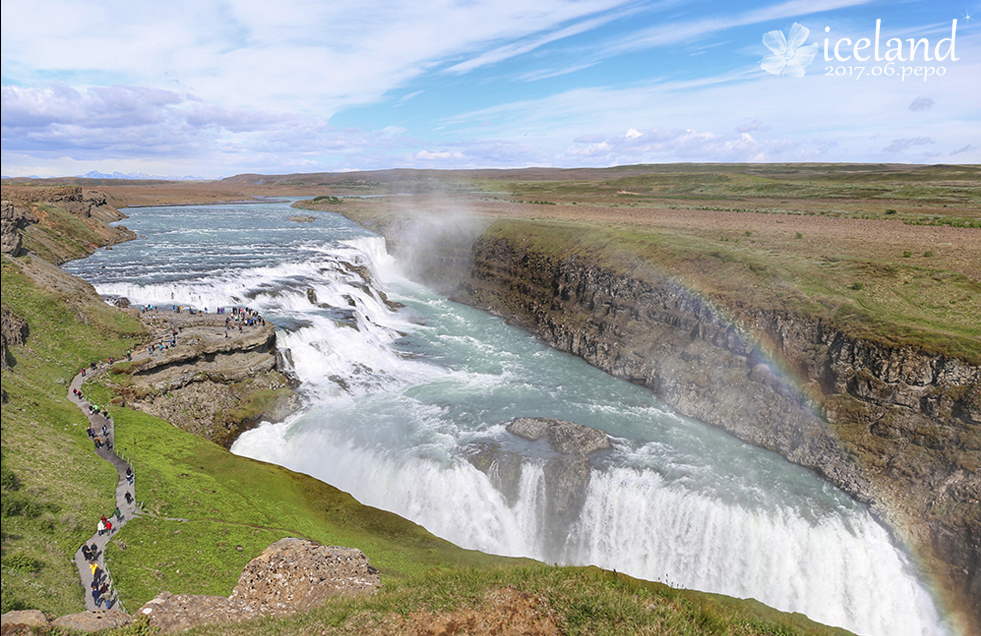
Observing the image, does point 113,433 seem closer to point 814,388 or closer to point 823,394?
point 814,388

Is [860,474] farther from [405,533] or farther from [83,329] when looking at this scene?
[83,329]

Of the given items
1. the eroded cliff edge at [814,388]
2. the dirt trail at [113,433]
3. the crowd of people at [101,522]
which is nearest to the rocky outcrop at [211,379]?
the dirt trail at [113,433]

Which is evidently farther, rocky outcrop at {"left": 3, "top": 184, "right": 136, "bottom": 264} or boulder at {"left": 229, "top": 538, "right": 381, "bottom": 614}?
rocky outcrop at {"left": 3, "top": 184, "right": 136, "bottom": 264}

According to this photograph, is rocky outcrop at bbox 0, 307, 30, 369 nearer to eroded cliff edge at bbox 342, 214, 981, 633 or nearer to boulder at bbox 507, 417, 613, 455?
boulder at bbox 507, 417, 613, 455

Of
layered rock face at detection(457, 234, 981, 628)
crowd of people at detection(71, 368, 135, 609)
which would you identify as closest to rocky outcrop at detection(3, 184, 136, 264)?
crowd of people at detection(71, 368, 135, 609)

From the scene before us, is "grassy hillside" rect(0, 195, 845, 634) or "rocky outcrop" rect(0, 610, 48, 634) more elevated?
"rocky outcrop" rect(0, 610, 48, 634)

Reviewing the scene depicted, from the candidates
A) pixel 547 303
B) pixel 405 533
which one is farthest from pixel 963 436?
pixel 547 303
